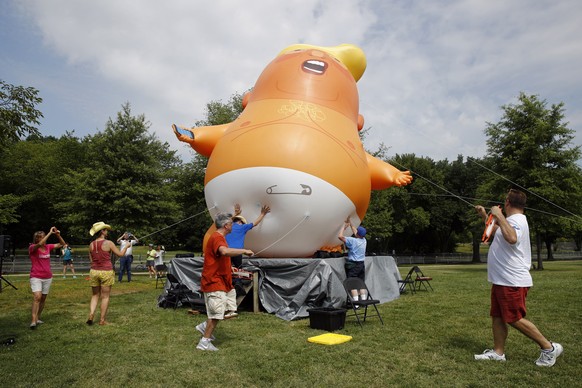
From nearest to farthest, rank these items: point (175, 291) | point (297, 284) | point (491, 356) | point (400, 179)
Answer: point (491, 356) → point (297, 284) → point (175, 291) → point (400, 179)

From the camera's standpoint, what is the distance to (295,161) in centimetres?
814

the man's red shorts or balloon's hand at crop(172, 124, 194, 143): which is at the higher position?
balloon's hand at crop(172, 124, 194, 143)

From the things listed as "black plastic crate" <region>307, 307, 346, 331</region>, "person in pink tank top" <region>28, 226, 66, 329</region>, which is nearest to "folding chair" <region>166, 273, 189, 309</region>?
"person in pink tank top" <region>28, 226, 66, 329</region>

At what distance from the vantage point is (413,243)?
49938 millimetres

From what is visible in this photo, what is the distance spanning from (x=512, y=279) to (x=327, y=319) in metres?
2.96

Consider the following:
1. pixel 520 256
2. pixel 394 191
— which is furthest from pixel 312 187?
pixel 394 191

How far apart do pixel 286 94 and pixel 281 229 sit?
306cm

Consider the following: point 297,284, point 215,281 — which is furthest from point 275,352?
point 297,284

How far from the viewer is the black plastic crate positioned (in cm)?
688

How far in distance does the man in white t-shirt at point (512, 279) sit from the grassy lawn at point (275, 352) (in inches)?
9.0

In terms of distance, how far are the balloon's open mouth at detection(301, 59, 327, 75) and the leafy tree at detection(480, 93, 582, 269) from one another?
54.0 ft

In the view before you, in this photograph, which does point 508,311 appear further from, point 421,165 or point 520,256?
point 421,165

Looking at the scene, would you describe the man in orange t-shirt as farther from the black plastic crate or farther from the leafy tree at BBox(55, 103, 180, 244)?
the leafy tree at BBox(55, 103, 180, 244)

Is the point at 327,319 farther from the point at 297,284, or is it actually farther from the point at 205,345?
the point at 205,345
